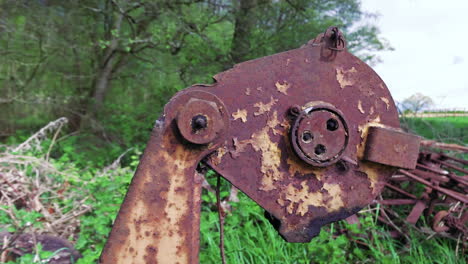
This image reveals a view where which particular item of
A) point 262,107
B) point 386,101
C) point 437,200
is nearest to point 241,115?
point 262,107

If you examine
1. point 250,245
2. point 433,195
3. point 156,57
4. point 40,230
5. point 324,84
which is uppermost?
point 156,57

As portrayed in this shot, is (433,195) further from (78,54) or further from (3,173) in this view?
(78,54)

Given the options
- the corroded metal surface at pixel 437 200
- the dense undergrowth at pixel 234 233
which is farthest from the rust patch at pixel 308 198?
the corroded metal surface at pixel 437 200

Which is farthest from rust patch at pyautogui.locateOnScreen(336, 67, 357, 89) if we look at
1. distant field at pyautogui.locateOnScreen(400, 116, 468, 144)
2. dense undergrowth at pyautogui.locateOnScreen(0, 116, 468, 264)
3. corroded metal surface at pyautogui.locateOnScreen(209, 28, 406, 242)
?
distant field at pyautogui.locateOnScreen(400, 116, 468, 144)

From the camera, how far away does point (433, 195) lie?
2.80 metres

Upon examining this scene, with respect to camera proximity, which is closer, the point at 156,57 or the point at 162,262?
the point at 162,262

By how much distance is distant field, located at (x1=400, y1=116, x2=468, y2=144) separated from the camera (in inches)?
154

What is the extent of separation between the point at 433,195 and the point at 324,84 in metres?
2.26

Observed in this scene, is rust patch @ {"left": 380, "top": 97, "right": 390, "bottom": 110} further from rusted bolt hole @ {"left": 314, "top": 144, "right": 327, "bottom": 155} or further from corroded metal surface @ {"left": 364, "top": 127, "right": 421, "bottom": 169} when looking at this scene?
rusted bolt hole @ {"left": 314, "top": 144, "right": 327, "bottom": 155}

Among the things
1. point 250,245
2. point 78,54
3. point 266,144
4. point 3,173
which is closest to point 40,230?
point 3,173

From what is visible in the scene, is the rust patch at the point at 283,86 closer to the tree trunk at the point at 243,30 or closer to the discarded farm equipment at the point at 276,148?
the discarded farm equipment at the point at 276,148

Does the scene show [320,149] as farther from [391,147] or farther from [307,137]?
[391,147]

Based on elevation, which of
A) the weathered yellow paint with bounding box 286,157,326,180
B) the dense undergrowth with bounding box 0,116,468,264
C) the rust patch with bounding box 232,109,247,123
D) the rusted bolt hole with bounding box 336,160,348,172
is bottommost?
the dense undergrowth with bounding box 0,116,468,264

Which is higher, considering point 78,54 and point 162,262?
point 78,54
